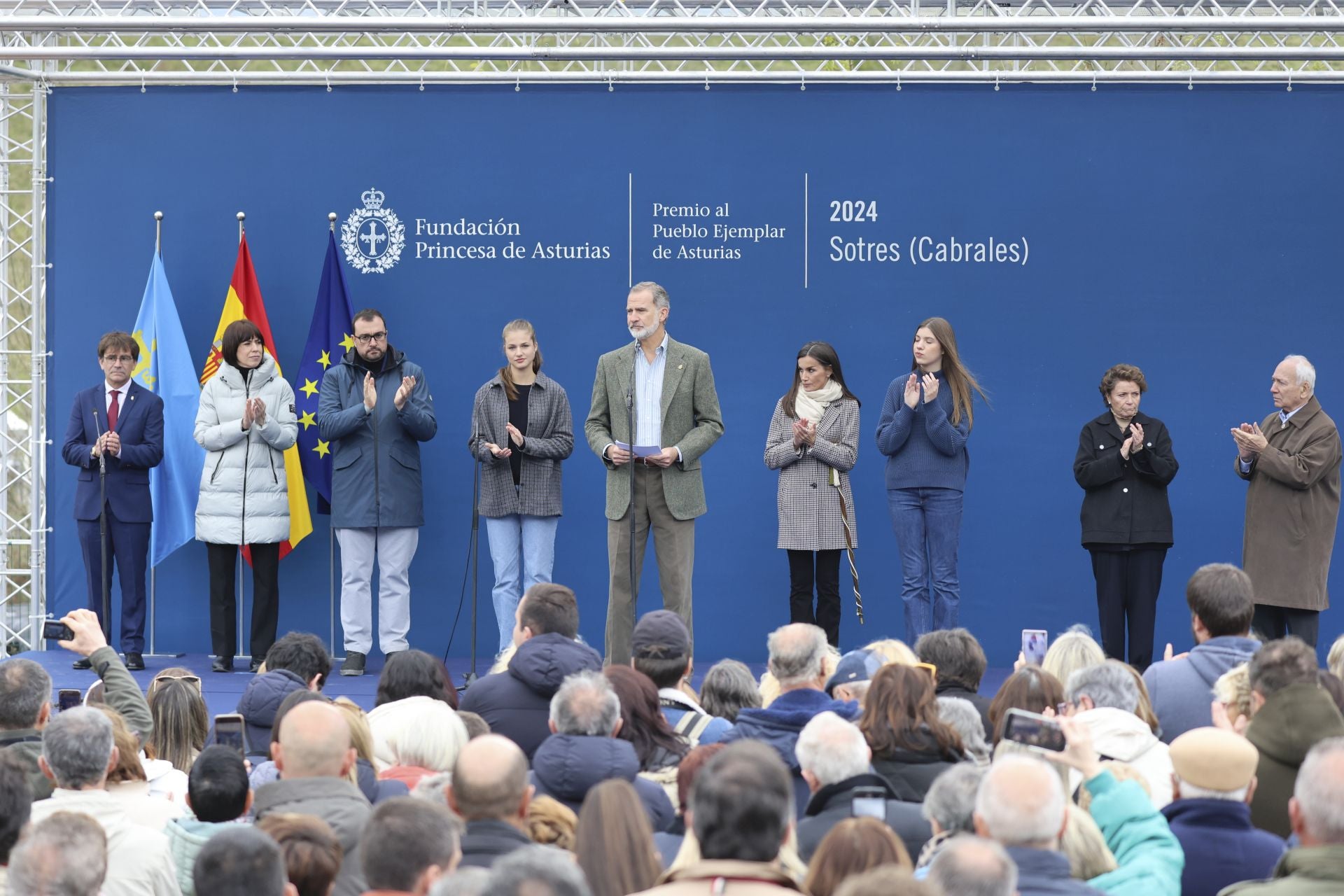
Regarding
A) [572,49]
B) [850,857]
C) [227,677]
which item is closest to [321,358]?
[227,677]

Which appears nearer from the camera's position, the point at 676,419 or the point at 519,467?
the point at 676,419

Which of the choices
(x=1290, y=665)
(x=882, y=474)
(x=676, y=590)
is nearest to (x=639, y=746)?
(x=1290, y=665)

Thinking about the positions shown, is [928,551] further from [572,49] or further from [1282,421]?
[572,49]

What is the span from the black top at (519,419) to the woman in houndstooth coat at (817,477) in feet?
3.83

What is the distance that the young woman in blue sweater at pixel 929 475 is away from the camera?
710 centimetres

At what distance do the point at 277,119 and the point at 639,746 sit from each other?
521 centimetres

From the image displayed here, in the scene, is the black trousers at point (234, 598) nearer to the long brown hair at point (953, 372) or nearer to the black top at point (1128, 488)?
the long brown hair at point (953, 372)

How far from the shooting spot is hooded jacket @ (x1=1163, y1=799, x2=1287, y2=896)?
3.16 metres

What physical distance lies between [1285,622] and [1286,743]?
3482mm

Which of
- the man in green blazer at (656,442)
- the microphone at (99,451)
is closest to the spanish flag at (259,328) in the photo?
the microphone at (99,451)

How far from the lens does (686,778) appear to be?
333cm

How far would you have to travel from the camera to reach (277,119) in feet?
26.7

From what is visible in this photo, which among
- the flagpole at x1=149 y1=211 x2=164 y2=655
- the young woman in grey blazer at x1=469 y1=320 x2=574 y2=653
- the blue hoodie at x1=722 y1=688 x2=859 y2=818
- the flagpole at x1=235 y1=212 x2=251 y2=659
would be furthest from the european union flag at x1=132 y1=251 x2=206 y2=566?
the blue hoodie at x1=722 y1=688 x2=859 y2=818

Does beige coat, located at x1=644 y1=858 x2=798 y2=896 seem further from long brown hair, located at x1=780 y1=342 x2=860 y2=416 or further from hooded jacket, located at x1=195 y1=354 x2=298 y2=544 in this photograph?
hooded jacket, located at x1=195 y1=354 x2=298 y2=544
